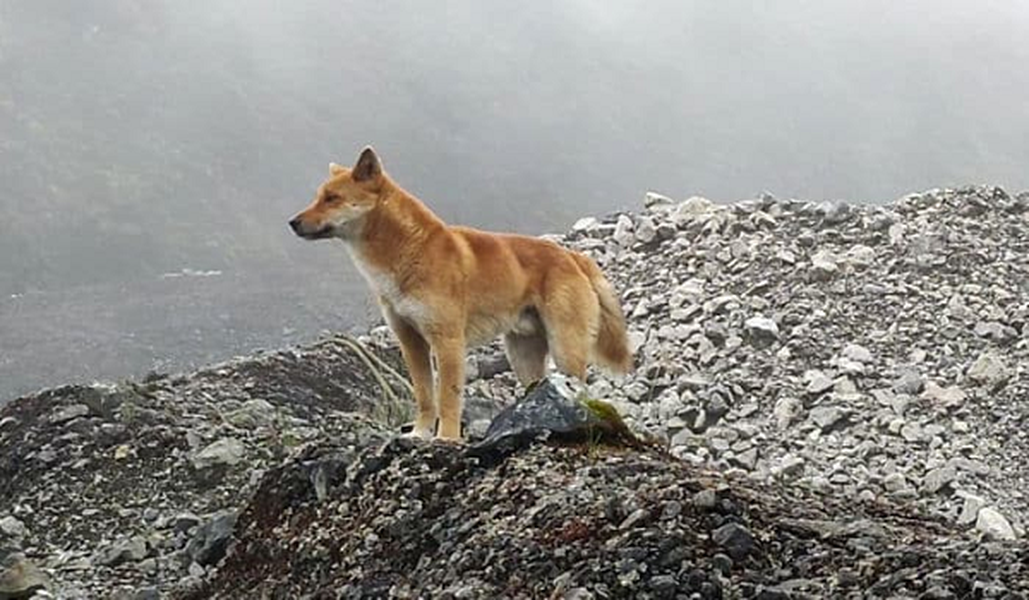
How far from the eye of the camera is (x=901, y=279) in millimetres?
12734

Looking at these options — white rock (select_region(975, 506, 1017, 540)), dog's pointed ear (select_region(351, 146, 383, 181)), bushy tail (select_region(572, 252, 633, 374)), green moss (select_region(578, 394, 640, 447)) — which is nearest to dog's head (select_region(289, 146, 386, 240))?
dog's pointed ear (select_region(351, 146, 383, 181))

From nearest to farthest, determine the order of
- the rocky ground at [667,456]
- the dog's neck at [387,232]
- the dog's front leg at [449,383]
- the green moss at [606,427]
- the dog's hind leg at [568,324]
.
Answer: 1. the rocky ground at [667,456]
2. the green moss at [606,427]
3. the dog's front leg at [449,383]
4. the dog's neck at [387,232]
5. the dog's hind leg at [568,324]

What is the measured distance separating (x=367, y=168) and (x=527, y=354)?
5.69 feet

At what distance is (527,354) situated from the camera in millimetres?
9953

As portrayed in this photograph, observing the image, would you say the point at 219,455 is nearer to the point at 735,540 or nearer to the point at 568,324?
the point at 568,324

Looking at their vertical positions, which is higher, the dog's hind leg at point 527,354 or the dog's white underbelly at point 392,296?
the dog's white underbelly at point 392,296

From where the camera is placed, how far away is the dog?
880 cm

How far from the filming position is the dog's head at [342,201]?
8766mm

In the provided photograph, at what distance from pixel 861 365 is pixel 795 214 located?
Result: 324 cm

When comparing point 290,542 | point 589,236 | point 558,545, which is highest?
point 558,545

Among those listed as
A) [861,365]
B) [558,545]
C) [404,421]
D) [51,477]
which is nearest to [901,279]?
[861,365]

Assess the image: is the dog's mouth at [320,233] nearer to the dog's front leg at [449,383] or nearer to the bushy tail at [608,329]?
the dog's front leg at [449,383]

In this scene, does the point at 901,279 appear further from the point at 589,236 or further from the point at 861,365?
the point at 589,236

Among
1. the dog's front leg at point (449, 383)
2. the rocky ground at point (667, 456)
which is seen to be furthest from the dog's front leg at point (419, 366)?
the rocky ground at point (667, 456)
